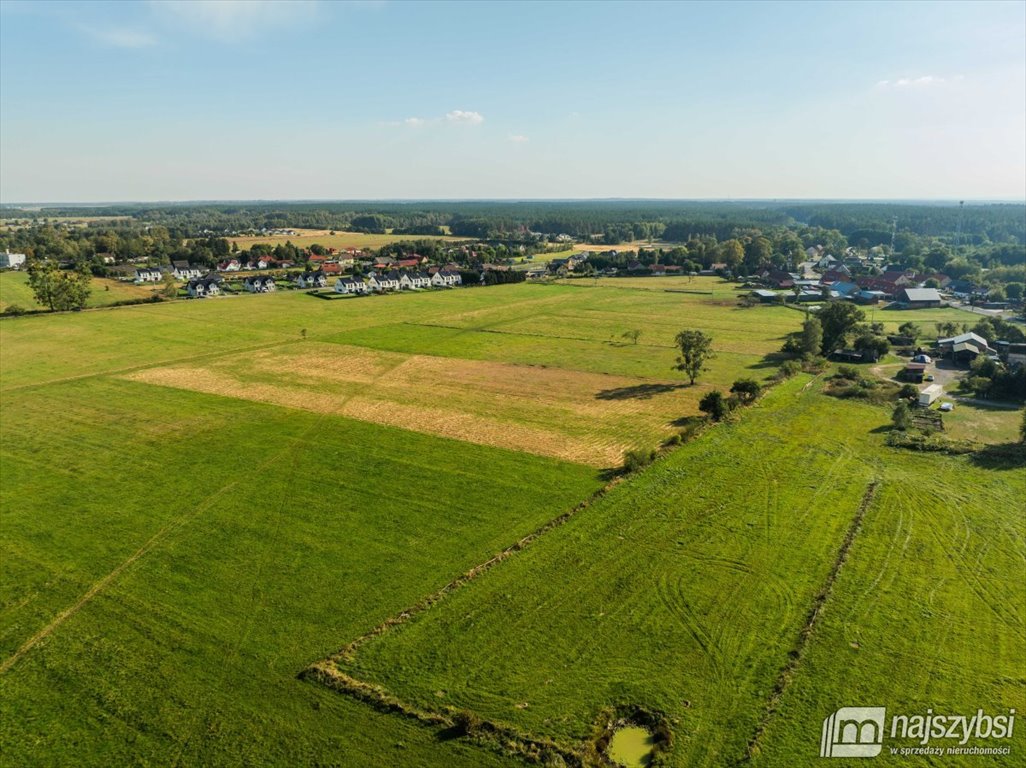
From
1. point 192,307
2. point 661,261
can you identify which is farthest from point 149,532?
point 661,261

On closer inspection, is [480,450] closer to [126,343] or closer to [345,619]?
[345,619]

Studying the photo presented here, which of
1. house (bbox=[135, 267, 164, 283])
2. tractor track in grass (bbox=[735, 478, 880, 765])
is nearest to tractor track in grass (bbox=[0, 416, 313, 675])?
tractor track in grass (bbox=[735, 478, 880, 765])

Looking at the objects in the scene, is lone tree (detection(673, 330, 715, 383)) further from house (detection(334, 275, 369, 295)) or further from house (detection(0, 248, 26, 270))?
house (detection(0, 248, 26, 270))

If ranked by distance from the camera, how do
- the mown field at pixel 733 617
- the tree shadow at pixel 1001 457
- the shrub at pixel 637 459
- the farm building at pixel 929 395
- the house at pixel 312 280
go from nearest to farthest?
the mown field at pixel 733 617 → the shrub at pixel 637 459 → the tree shadow at pixel 1001 457 → the farm building at pixel 929 395 → the house at pixel 312 280

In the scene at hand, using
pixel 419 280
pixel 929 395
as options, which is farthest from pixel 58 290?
pixel 929 395

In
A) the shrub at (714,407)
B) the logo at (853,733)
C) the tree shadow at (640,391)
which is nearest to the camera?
the logo at (853,733)

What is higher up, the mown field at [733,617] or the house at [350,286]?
the house at [350,286]

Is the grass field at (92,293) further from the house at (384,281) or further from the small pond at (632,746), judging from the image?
the small pond at (632,746)

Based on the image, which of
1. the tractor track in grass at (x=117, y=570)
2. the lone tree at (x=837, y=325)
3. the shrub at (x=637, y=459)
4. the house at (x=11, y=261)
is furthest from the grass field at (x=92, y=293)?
the lone tree at (x=837, y=325)
